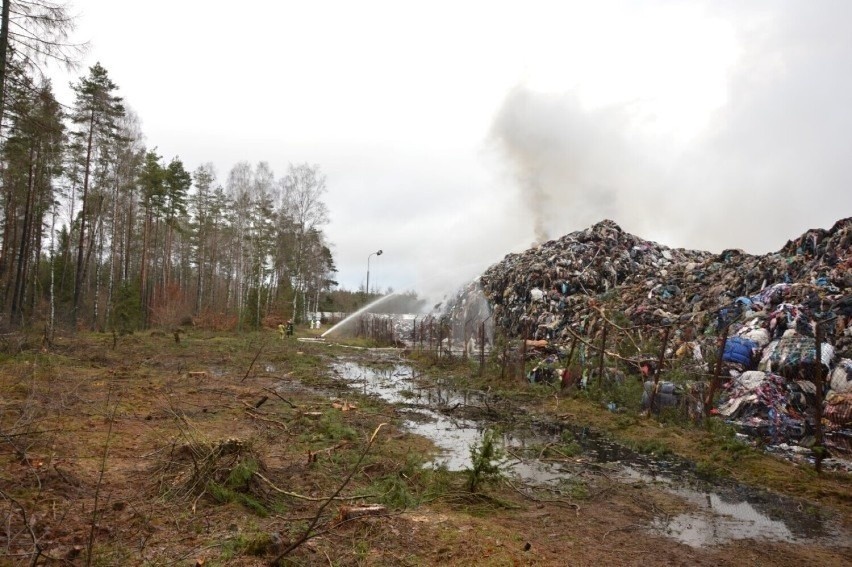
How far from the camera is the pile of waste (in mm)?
8211

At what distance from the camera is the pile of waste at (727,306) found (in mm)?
8211

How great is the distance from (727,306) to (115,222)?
104 ft

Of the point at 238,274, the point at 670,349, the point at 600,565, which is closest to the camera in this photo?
the point at 600,565

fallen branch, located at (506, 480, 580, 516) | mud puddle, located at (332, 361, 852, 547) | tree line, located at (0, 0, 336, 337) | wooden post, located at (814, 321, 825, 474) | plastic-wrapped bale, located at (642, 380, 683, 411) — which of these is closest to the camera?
mud puddle, located at (332, 361, 852, 547)

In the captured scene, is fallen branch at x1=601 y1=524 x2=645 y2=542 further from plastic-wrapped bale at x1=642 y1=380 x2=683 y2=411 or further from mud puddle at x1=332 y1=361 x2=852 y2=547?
plastic-wrapped bale at x1=642 y1=380 x2=683 y2=411

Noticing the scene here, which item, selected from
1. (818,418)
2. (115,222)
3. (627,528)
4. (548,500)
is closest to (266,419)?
(548,500)

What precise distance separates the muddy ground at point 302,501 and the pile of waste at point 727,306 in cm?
171

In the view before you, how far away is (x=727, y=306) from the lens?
1317 centimetres

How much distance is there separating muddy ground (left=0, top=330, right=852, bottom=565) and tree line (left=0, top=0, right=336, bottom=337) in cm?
693

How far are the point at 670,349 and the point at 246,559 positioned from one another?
12117mm

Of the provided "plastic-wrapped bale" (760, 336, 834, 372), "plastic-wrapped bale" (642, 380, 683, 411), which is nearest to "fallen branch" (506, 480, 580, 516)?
"plastic-wrapped bale" (642, 380, 683, 411)

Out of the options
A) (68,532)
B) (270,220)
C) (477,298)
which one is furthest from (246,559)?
(270,220)

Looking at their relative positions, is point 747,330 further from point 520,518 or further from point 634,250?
point 634,250

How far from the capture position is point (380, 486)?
5.50m
